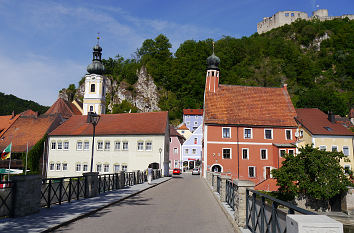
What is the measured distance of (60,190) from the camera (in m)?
12.4

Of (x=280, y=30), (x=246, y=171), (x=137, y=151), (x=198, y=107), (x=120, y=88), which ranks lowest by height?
(x=246, y=171)

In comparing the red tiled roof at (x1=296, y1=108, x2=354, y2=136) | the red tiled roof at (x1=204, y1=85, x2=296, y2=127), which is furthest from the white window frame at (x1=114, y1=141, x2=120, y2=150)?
the red tiled roof at (x1=296, y1=108, x2=354, y2=136)

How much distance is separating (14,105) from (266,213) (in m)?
103

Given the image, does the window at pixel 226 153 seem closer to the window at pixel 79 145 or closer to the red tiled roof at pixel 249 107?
the red tiled roof at pixel 249 107

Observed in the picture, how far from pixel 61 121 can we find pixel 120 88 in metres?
39.3

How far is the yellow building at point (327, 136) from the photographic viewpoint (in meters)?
38.1

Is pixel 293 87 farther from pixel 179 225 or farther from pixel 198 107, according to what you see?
pixel 179 225

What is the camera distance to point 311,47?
11038 centimetres

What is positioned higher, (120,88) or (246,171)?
(120,88)

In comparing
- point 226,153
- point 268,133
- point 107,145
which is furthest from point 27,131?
point 268,133

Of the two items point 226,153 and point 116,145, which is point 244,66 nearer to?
point 226,153

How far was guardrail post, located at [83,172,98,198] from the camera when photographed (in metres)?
14.9

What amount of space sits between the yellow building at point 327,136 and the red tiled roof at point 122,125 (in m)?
20.3

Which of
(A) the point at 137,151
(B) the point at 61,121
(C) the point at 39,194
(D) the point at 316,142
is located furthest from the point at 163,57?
(C) the point at 39,194
